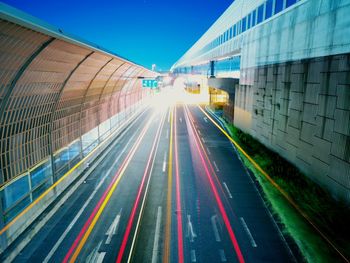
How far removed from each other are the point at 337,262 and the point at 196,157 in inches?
515

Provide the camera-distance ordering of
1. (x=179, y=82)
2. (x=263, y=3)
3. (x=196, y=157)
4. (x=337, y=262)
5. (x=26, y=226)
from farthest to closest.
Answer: (x=179, y=82) < (x=263, y=3) < (x=196, y=157) < (x=26, y=226) < (x=337, y=262)

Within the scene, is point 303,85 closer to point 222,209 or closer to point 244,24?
point 222,209

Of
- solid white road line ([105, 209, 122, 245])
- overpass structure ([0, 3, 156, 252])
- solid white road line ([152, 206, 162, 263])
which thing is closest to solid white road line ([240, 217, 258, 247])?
solid white road line ([152, 206, 162, 263])

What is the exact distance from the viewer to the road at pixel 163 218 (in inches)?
380

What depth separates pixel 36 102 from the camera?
37.3 ft

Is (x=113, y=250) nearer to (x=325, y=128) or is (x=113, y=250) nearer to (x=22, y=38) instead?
(x=22, y=38)

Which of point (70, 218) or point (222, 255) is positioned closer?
point (222, 255)

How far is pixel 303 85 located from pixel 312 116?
7.22 feet

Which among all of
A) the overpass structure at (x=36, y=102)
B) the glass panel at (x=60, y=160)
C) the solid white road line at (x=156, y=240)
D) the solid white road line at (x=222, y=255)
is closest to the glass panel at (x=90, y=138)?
the glass panel at (x=60, y=160)

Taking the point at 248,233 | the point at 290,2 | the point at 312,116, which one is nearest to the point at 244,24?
the point at 290,2

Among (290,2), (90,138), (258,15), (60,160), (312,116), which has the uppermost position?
(258,15)

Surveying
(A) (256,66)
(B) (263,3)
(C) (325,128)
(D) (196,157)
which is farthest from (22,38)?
(B) (263,3)

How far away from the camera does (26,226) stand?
10.8m

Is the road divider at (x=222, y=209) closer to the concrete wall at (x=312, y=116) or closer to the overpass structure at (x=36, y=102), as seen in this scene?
the concrete wall at (x=312, y=116)
